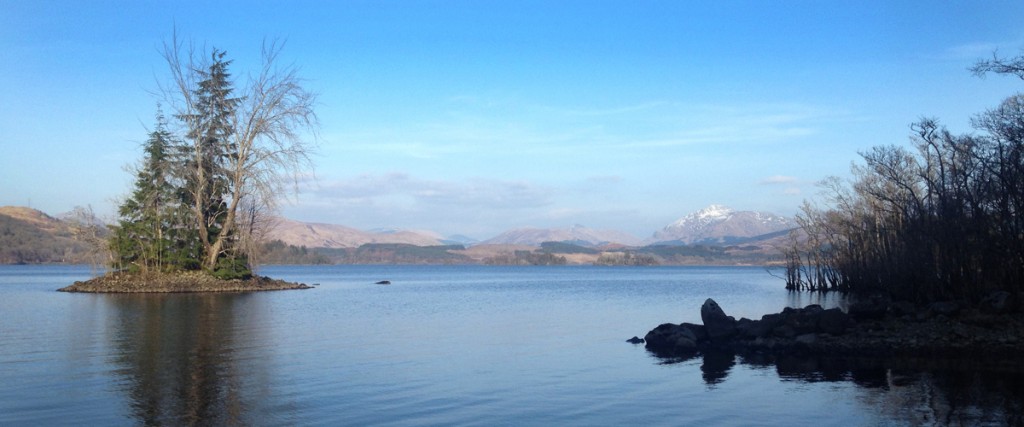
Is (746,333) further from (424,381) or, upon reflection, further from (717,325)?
(424,381)

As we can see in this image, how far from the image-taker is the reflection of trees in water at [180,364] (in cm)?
1405

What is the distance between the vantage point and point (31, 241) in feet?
518

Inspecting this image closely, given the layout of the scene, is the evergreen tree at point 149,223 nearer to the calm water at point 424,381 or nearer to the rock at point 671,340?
the calm water at point 424,381

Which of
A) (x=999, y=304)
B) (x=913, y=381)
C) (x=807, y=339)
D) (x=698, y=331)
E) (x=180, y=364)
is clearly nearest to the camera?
(x=913, y=381)

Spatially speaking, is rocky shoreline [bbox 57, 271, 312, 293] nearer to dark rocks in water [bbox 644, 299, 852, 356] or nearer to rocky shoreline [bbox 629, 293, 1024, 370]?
rocky shoreline [bbox 629, 293, 1024, 370]

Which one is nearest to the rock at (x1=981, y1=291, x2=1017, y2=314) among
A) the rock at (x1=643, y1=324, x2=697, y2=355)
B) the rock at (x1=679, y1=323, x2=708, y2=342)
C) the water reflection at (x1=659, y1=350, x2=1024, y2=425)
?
the water reflection at (x1=659, y1=350, x2=1024, y2=425)

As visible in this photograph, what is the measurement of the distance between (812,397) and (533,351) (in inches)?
347

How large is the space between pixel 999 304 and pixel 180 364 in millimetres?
23515

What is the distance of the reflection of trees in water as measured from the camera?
1405 centimetres

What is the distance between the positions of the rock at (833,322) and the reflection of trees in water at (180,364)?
16.4m

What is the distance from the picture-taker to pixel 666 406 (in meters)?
15.3

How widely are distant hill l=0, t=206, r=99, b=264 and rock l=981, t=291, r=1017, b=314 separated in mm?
149628

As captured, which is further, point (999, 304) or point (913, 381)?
point (999, 304)

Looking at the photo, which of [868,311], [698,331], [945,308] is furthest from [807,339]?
[945,308]
